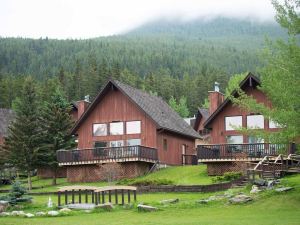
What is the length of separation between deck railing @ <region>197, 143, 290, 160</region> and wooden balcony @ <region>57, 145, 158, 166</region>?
4.91 m

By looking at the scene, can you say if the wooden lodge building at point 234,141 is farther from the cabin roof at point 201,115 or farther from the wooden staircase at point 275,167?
the cabin roof at point 201,115

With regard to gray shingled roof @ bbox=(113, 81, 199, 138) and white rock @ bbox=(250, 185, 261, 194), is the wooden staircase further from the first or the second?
gray shingled roof @ bbox=(113, 81, 199, 138)

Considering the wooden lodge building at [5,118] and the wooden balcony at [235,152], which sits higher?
the wooden lodge building at [5,118]

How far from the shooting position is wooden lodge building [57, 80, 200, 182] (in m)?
43.6

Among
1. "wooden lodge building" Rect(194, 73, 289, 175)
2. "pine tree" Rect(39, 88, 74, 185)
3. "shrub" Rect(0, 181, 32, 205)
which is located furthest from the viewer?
"pine tree" Rect(39, 88, 74, 185)

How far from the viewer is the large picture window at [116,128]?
46.7 metres

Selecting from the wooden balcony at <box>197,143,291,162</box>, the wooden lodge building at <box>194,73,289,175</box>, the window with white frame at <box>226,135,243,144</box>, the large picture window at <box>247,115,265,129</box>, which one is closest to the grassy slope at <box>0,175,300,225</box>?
the wooden balcony at <box>197,143,291,162</box>

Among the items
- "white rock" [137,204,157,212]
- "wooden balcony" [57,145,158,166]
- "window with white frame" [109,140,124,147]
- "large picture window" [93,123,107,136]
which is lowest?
"white rock" [137,204,157,212]

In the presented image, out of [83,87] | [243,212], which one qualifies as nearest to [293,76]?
[243,212]

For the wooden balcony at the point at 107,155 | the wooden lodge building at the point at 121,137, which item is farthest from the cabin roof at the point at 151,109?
the wooden balcony at the point at 107,155

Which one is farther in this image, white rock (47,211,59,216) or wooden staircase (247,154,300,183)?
wooden staircase (247,154,300,183)

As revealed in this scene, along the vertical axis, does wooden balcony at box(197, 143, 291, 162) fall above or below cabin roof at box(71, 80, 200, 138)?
below

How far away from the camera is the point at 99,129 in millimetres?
47531

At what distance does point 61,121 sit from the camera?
4794cm
